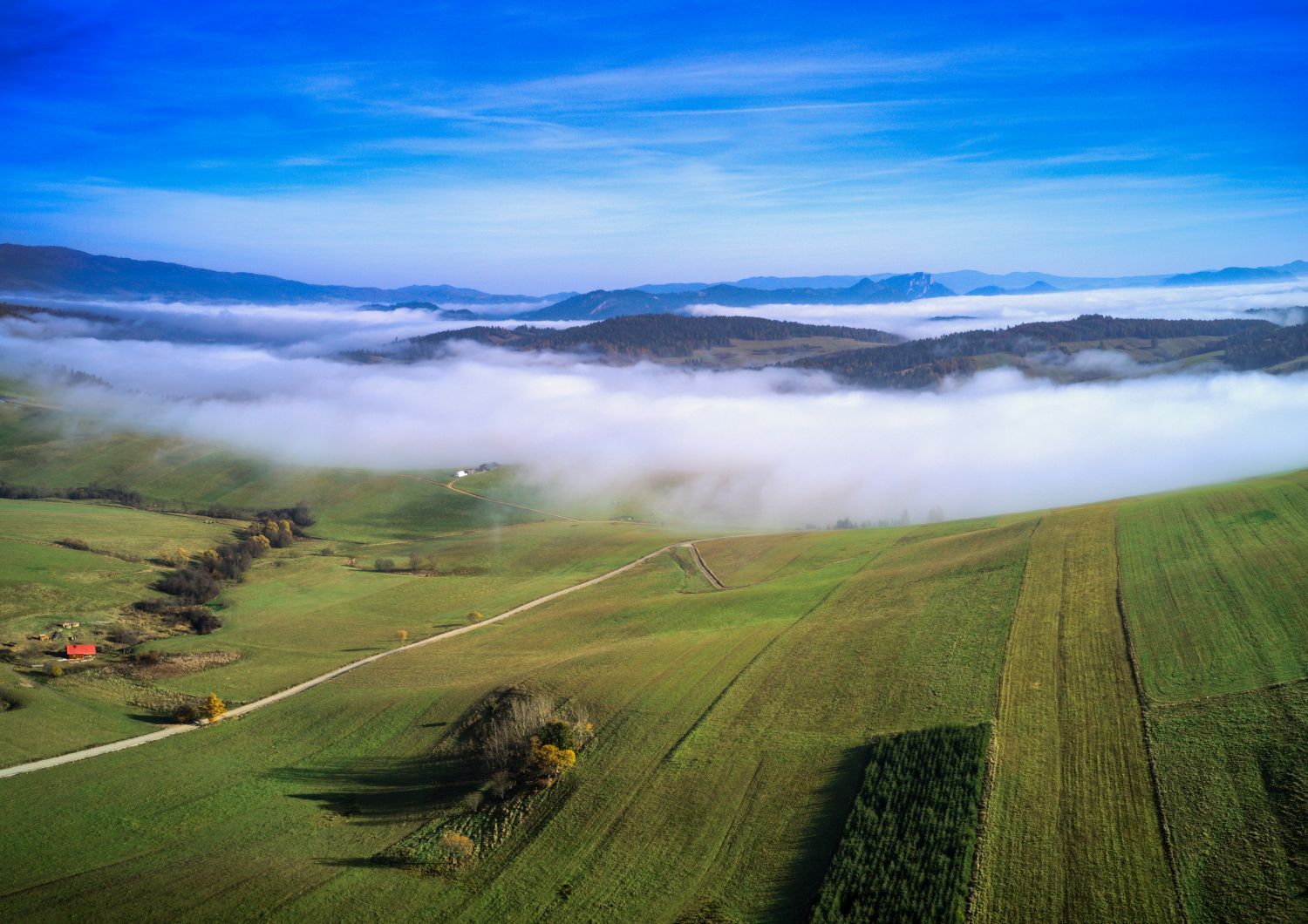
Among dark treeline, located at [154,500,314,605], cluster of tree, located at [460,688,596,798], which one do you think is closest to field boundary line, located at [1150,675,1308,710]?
cluster of tree, located at [460,688,596,798]

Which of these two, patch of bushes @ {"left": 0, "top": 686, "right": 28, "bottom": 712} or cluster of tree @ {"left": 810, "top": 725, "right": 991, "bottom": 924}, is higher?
cluster of tree @ {"left": 810, "top": 725, "right": 991, "bottom": 924}

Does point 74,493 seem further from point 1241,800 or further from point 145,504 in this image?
point 1241,800

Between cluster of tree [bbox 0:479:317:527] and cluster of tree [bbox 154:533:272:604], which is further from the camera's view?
cluster of tree [bbox 0:479:317:527]

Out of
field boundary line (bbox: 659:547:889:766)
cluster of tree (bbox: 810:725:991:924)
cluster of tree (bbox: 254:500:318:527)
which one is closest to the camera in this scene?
cluster of tree (bbox: 810:725:991:924)

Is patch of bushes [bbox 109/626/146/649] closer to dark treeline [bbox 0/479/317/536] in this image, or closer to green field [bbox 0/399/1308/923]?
green field [bbox 0/399/1308/923]

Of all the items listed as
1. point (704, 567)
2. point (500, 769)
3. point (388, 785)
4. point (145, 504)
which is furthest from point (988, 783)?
point (145, 504)

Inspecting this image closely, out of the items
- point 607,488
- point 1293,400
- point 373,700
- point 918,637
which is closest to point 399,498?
point 607,488

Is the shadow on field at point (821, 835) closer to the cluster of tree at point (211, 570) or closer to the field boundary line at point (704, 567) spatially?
the field boundary line at point (704, 567)

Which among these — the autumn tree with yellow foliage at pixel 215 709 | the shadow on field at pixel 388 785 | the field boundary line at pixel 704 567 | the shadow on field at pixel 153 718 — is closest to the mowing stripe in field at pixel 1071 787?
the shadow on field at pixel 388 785
